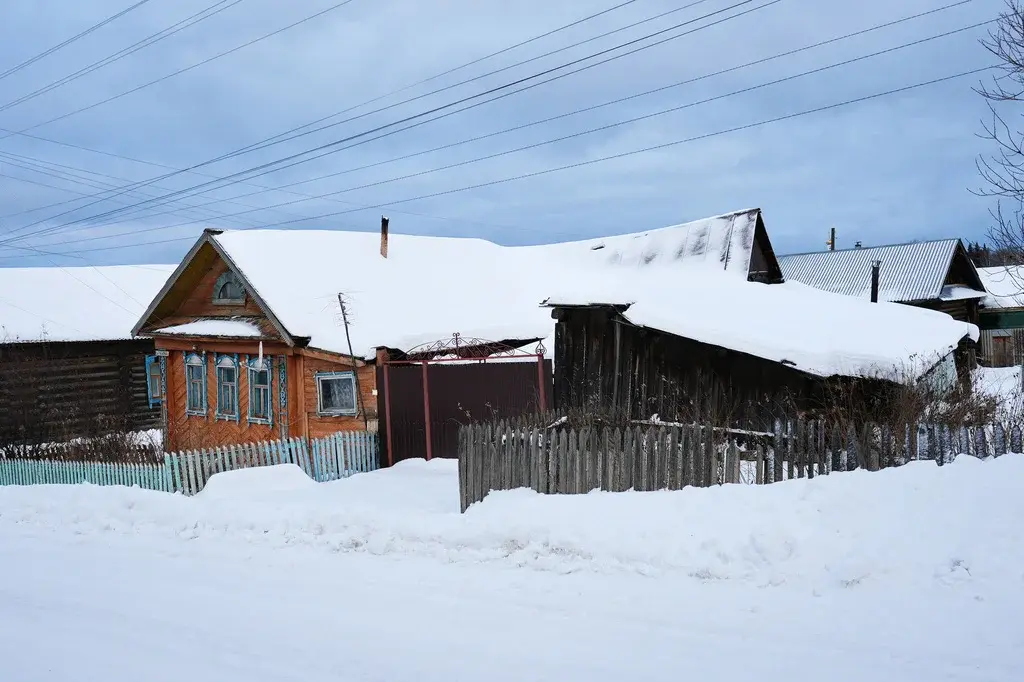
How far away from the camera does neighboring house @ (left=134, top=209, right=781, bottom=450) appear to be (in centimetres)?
1476

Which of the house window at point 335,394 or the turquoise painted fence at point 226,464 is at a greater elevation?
the house window at point 335,394

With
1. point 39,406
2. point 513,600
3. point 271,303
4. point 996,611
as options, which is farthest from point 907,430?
point 39,406

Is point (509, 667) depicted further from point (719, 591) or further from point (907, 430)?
point (907, 430)

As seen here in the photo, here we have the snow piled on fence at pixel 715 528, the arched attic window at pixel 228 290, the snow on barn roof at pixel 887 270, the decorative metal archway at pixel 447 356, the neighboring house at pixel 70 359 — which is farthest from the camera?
the snow on barn roof at pixel 887 270

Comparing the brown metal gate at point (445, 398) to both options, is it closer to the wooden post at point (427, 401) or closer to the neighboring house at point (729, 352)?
the wooden post at point (427, 401)

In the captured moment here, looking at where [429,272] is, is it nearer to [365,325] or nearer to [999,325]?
[365,325]

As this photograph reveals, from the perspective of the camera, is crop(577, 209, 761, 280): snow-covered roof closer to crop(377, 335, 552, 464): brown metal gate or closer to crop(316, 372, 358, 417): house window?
crop(377, 335, 552, 464): brown metal gate

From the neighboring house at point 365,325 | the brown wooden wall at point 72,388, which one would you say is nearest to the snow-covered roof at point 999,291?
the neighboring house at point 365,325

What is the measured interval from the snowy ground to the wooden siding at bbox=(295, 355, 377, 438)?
24.1 feet

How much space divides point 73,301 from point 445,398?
17784mm

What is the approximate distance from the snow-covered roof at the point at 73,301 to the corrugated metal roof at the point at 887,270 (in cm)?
2645

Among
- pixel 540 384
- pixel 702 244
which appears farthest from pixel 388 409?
pixel 702 244

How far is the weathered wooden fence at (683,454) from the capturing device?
793cm

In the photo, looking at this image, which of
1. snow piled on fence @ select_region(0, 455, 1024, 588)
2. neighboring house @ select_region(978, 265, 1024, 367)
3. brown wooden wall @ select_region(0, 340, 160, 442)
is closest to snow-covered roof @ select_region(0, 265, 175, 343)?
brown wooden wall @ select_region(0, 340, 160, 442)
